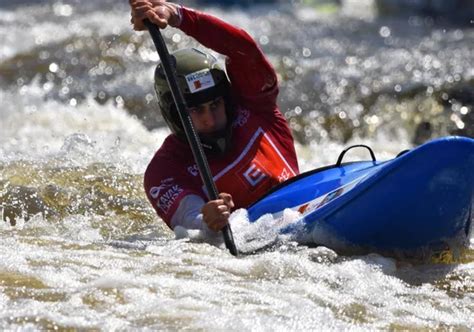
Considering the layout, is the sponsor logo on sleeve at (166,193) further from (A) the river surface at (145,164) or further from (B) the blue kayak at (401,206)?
(B) the blue kayak at (401,206)

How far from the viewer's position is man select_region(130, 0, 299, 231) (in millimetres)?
5191

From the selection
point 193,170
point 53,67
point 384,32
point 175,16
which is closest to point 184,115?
point 193,170

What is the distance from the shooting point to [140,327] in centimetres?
371

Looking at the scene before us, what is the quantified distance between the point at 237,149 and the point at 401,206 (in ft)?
3.45

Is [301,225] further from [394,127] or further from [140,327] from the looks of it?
[394,127]

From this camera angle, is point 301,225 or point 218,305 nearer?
point 218,305

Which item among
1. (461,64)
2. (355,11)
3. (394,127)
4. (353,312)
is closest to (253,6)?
(355,11)

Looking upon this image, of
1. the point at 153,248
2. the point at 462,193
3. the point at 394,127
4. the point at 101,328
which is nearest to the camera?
the point at 101,328

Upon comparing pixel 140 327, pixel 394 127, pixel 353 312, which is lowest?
pixel 394 127

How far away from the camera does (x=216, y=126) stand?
17.3ft

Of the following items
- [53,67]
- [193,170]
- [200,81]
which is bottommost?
[193,170]

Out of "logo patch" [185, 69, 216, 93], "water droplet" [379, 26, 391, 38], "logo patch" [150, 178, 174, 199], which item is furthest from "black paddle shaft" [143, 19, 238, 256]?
"water droplet" [379, 26, 391, 38]

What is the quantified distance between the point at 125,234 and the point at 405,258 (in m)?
1.56

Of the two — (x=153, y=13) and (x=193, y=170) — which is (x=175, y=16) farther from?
(x=193, y=170)
